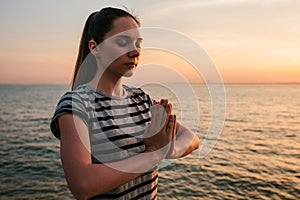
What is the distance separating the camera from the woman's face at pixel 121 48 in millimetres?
2047

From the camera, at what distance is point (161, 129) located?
5.74ft

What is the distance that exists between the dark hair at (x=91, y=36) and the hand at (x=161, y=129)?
678mm

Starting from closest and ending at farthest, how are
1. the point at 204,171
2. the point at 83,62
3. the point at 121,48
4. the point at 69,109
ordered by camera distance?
1. the point at 69,109
2. the point at 121,48
3. the point at 83,62
4. the point at 204,171

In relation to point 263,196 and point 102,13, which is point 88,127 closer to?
point 102,13

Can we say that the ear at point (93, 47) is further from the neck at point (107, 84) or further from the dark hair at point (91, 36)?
the neck at point (107, 84)

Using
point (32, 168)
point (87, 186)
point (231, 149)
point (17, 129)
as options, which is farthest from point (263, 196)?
point (17, 129)

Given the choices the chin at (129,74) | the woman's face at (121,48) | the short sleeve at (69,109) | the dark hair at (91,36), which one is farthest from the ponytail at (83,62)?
the short sleeve at (69,109)

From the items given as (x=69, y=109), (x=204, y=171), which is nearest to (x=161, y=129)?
(x=69, y=109)

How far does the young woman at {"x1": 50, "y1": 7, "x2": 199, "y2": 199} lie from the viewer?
1581mm

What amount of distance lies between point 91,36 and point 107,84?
13.5 inches

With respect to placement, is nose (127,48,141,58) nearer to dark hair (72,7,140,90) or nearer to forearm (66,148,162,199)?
dark hair (72,7,140,90)

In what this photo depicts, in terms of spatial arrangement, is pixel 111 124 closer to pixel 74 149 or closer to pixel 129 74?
pixel 129 74

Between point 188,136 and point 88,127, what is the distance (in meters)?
0.79

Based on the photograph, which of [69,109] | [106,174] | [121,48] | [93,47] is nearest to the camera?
[106,174]
